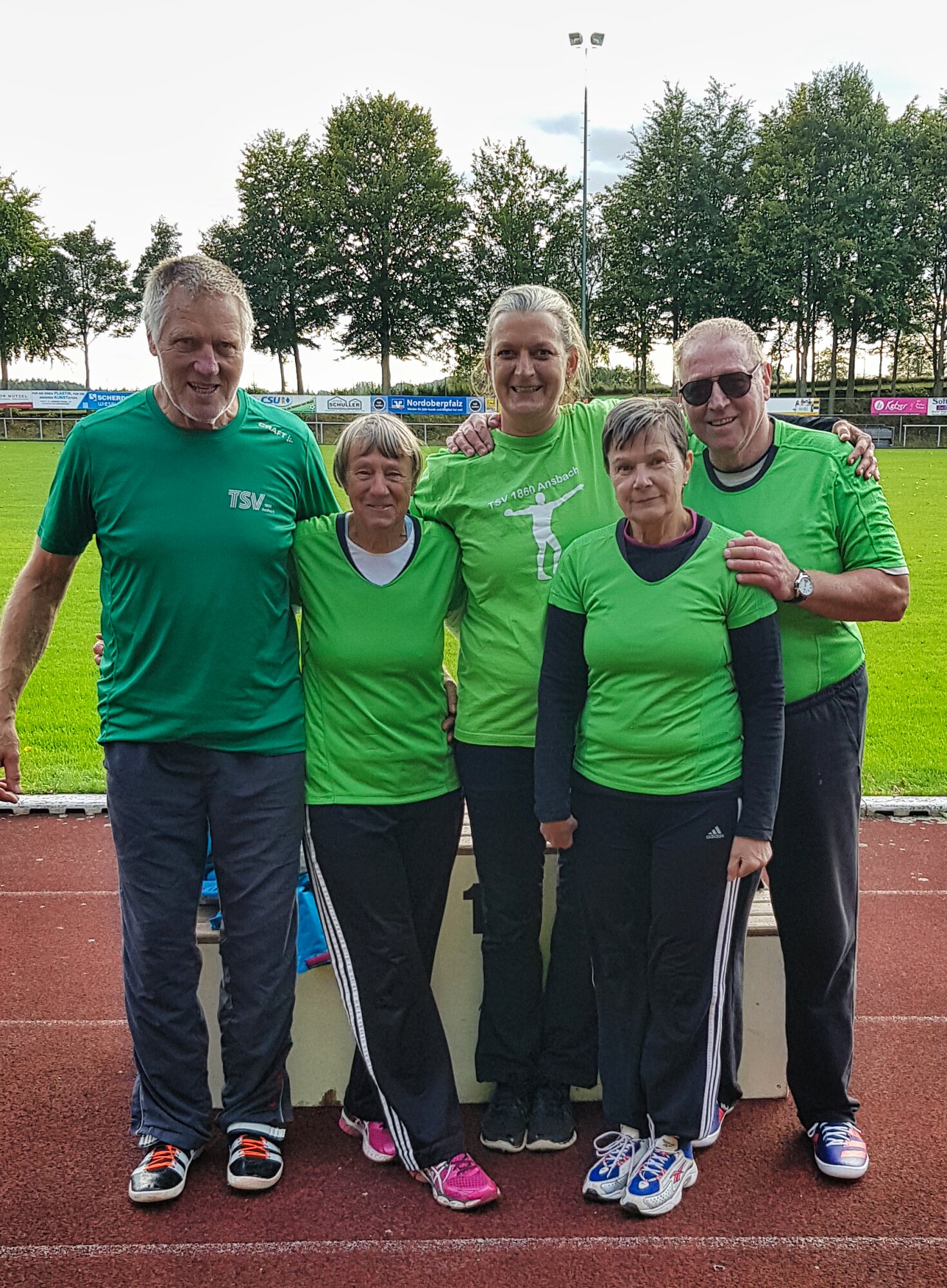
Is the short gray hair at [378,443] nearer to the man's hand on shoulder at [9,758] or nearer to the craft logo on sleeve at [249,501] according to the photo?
the craft logo on sleeve at [249,501]

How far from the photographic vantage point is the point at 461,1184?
9.82 ft

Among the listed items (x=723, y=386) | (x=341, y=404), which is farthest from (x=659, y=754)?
(x=341, y=404)

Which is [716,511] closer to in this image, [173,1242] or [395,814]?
[395,814]

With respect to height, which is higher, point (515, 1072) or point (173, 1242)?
point (515, 1072)

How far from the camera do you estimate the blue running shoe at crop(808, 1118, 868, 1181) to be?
3.09 meters

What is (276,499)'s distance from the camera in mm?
3049

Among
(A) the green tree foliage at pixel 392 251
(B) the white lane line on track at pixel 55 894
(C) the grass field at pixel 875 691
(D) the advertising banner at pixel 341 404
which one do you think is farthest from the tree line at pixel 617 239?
(B) the white lane line on track at pixel 55 894

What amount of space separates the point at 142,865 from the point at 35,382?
53.7 metres

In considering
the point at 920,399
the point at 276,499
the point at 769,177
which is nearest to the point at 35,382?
the point at 769,177

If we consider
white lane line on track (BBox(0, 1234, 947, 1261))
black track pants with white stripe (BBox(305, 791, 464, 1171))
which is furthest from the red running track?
black track pants with white stripe (BBox(305, 791, 464, 1171))

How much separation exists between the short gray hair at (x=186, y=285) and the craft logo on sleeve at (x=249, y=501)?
15.6 inches

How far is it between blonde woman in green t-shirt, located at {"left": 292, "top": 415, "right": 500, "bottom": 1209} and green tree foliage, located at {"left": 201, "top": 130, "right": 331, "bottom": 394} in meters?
47.2

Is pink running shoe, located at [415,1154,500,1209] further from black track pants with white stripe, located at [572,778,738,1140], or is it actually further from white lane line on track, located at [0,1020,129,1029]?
white lane line on track, located at [0,1020,129,1029]

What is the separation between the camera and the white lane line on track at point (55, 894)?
17.2 ft
